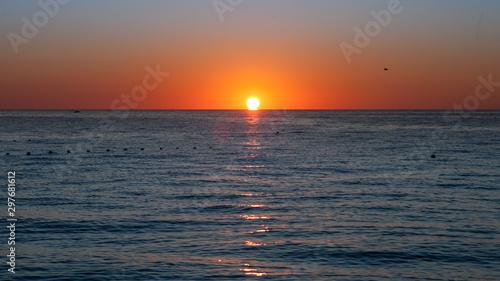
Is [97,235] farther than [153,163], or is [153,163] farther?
[153,163]

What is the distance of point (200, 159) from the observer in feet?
208

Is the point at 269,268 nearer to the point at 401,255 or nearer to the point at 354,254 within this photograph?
the point at 354,254

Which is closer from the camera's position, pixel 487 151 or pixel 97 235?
pixel 97 235

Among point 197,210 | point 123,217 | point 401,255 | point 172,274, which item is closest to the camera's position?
point 172,274

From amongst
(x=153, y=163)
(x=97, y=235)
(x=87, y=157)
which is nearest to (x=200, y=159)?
(x=153, y=163)

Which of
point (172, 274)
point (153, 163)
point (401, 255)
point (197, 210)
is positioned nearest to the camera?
point (172, 274)

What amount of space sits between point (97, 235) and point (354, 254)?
11773mm

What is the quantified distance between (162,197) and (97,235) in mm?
10420

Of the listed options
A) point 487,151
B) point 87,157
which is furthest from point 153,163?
point 487,151

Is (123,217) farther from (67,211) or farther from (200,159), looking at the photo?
(200,159)

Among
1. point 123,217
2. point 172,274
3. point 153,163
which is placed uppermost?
point 153,163

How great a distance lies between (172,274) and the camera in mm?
19344

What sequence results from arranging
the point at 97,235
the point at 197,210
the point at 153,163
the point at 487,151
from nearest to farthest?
the point at 97,235, the point at 197,210, the point at 153,163, the point at 487,151

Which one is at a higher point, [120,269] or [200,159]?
[200,159]
